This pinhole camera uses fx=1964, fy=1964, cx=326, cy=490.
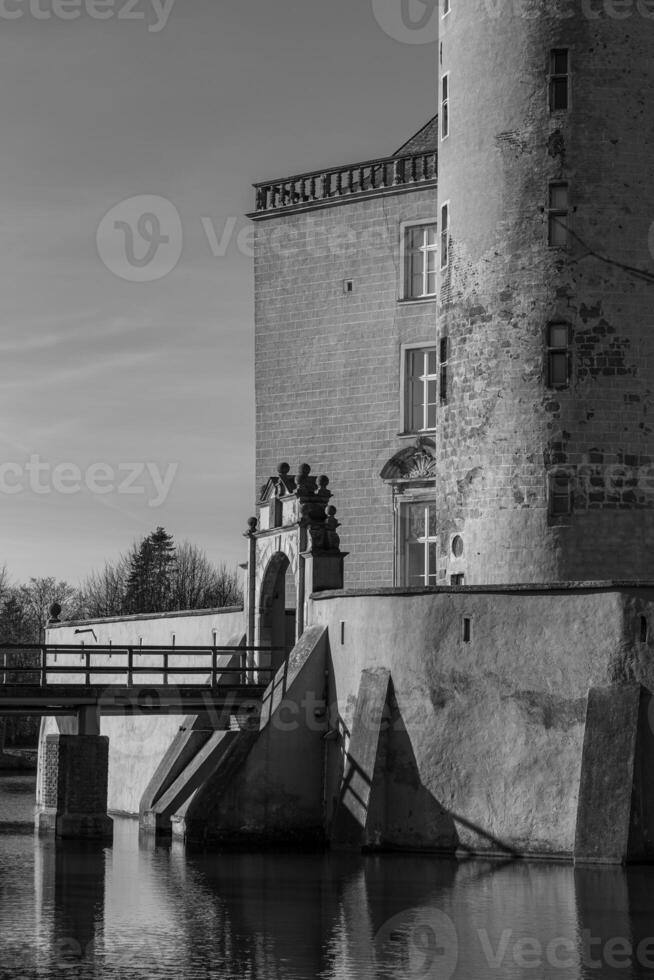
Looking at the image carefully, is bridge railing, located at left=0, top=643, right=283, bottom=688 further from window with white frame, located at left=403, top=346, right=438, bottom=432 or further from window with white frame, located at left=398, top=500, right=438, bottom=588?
window with white frame, located at left=403, top=346, right=438, bottom=432

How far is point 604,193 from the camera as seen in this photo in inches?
1608

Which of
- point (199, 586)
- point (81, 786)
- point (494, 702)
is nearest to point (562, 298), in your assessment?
point (494, 702)

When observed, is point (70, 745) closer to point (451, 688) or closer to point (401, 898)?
point (451, 688)

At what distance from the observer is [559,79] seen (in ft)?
135

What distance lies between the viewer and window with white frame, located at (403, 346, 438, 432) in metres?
48.5

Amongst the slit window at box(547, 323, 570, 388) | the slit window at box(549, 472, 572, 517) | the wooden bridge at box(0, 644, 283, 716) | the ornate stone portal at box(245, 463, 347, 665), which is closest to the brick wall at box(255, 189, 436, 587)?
the ornate stone portal at box(245, 463, 347, 665)

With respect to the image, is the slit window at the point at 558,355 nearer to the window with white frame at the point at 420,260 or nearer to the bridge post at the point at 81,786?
the window with white frame at the point at 420,260

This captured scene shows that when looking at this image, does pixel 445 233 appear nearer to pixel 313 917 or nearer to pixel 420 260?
pixel 420 260

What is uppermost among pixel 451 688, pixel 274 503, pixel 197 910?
pixel 274 503

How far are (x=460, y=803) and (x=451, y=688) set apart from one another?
2.25 m

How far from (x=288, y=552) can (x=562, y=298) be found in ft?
28.0

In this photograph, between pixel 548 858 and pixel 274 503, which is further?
pixel 274 503

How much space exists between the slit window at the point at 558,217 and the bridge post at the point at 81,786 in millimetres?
13858

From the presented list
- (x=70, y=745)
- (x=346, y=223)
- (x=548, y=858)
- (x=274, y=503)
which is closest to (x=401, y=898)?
(x=548, y=858)
